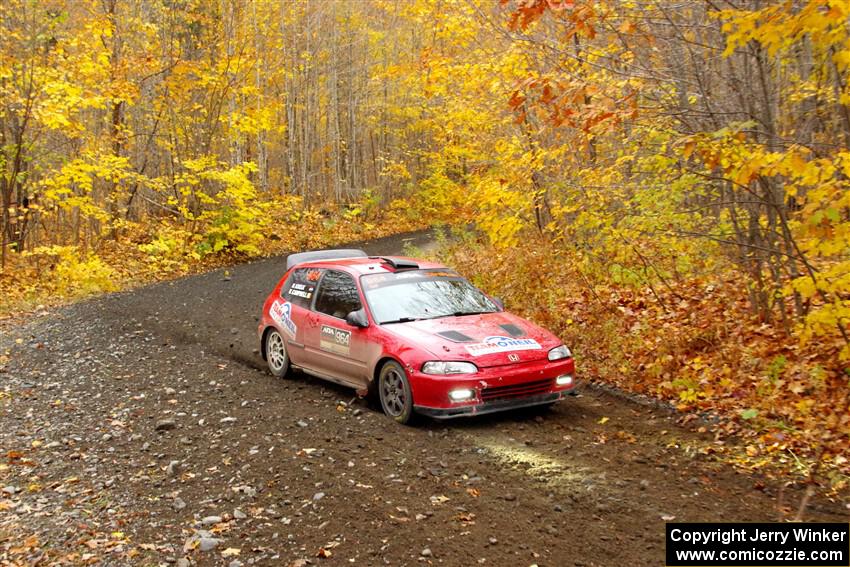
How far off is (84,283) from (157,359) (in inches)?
371

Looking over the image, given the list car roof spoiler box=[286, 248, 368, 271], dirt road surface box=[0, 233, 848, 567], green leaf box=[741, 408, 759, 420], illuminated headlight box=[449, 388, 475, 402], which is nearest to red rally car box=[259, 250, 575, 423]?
illuminated headlight box=[449, 388, 475, 402]

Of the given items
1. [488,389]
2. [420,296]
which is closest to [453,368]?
[488,389]

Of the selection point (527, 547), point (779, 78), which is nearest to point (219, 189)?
point (779, 78)

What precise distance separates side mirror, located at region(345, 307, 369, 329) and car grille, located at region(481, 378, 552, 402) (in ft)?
5.72

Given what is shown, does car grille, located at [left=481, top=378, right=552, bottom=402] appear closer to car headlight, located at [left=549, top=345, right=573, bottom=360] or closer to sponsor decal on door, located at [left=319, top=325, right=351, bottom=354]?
car headlight, located at [left=549, top=345, right=573, bottom=360]

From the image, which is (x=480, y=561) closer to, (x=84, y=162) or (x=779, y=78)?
(x=779, y=78)

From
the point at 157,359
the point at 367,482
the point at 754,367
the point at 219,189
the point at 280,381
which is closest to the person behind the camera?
the point at 367,482

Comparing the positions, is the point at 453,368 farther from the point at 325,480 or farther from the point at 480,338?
the point at 325,480

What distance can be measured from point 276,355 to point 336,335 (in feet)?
5.68

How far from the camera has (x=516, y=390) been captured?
734cm

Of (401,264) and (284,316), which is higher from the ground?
(401,264)

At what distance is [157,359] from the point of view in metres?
10.7

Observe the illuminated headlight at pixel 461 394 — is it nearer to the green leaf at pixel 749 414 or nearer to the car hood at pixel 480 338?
the car hood at pixel 480 338

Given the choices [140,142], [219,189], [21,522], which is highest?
[140,142]
